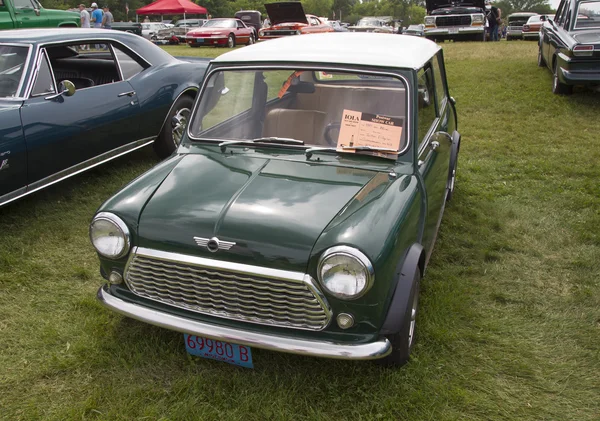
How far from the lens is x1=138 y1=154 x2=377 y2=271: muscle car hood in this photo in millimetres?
2486

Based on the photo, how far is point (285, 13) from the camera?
59.7ft

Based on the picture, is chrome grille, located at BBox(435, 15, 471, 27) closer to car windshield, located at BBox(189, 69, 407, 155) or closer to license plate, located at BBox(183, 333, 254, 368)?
car windshield, located at BBox(189, 69, 407, 155)

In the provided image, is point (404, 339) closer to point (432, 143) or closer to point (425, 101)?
point (432, 143)

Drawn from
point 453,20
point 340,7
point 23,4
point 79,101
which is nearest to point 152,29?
point 453,20

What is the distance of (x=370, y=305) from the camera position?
245 cm

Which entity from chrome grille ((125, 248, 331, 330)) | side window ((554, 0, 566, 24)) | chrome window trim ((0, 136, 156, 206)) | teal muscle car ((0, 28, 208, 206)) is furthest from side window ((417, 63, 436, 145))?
side window ((554, 0, 566, 24))

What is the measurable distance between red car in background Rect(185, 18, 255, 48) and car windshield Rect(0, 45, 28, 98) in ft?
48.7

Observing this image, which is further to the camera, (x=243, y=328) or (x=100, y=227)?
(x=100, y=227)

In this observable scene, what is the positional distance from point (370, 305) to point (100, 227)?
1.41 meters

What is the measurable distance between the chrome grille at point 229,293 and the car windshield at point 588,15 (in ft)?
26.1

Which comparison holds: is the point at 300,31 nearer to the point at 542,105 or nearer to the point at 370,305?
the point at 542,105

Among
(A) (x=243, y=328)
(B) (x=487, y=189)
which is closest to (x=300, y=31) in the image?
(B) (x=487, y=189)

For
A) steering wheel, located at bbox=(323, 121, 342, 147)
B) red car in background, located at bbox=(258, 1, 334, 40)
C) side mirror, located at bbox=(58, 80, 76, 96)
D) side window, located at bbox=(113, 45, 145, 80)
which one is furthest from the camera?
red car in background, located at bbox=(258, 1, 334, 40)

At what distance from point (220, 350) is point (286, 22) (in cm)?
1732
